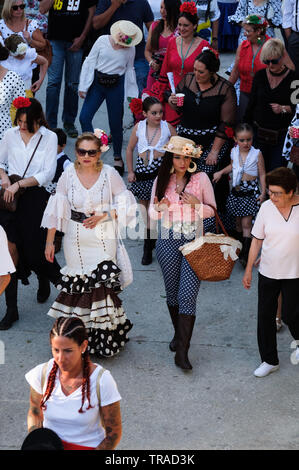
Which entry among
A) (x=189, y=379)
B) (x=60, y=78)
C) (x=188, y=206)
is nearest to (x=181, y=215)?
(x=188, y=206)

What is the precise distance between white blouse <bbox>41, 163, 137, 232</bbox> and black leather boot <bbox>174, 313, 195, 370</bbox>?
2.98 feet

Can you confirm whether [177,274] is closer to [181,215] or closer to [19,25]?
[181,215]

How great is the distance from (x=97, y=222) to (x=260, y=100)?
2529mm

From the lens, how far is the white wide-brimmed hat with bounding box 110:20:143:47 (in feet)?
29.9

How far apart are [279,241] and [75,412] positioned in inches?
92.5

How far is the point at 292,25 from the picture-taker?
9.29 m

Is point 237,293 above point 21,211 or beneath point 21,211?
beneath

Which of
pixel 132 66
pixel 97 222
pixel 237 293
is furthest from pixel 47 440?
pixel 132 66

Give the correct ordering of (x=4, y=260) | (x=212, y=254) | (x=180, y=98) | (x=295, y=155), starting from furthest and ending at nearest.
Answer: (x=180, y=98) → (x=295, y=155) → (x=212, y=254) → (x=4, y=260)

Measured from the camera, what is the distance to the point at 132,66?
953 centimetres

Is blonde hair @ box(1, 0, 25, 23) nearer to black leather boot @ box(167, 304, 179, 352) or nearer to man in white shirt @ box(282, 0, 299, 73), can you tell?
man in white shirt @ box(282, 0, 299, 73)

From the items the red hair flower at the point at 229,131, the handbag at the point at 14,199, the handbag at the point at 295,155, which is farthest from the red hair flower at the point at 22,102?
the handbag at the point at 295,155

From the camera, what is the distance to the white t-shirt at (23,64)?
895 centimetres

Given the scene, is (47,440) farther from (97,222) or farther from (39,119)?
(39,119)
